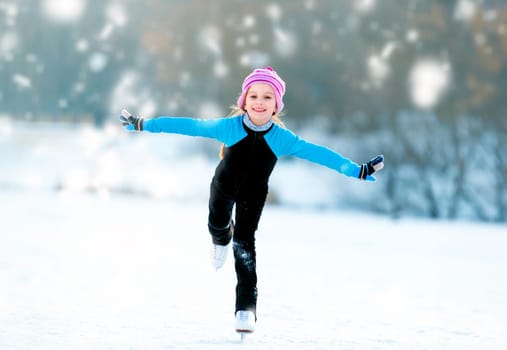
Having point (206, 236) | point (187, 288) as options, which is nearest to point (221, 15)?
point (206, 236)

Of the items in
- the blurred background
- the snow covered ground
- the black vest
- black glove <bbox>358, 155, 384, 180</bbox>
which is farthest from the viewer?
the blurred background

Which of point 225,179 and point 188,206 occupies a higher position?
point 188,206

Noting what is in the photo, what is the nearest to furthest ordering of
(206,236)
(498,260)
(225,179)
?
(225,179) < (498,260) < (206,236)

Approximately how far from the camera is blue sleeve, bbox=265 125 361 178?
316 cm

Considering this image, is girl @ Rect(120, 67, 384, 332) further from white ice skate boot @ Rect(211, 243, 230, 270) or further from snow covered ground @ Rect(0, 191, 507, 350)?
white ice skate boot @ Rect(211, 243, 230, 270)

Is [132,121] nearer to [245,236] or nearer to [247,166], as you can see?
[247,166]

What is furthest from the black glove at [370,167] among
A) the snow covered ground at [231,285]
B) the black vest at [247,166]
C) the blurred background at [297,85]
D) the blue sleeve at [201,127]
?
the blurred background at [297,85]

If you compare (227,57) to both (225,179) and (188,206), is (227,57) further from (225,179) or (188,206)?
(225,179)

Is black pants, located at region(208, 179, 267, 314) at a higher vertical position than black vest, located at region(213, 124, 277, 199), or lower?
lower

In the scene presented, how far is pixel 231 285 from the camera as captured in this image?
5.05 meters

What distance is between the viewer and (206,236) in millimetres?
8000

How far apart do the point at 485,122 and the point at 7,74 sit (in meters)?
8.23

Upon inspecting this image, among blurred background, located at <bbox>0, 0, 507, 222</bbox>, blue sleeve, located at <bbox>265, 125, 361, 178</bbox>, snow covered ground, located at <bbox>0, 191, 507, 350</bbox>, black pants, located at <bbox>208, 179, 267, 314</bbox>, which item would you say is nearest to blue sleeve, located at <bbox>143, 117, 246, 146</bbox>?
blue sleeve, located at <bbox>265, 125, 361, 178</bbox>

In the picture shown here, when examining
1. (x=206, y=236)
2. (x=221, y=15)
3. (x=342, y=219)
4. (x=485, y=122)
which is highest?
(x=221, y=15)
